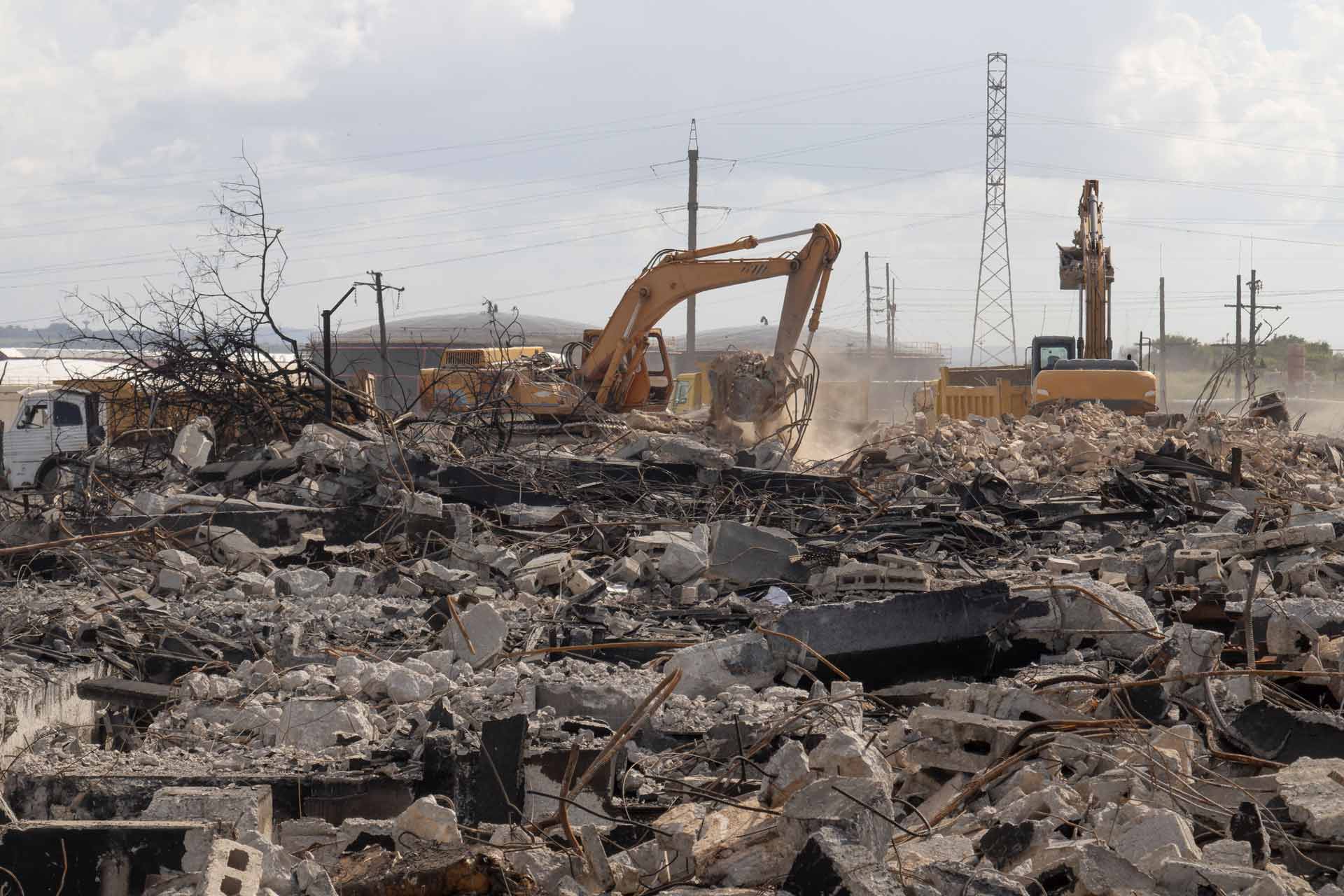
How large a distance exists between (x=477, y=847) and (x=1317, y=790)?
7.87 feet

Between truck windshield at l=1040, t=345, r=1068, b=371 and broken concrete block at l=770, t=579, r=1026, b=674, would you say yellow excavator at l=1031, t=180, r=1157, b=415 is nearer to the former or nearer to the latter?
truck windshield at l=1040, t=345, r=1068, b=371

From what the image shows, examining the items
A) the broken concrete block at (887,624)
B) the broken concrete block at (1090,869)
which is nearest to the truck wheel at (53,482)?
the broken concrete block at (887,624)

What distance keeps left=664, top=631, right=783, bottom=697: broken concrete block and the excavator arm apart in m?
10.3

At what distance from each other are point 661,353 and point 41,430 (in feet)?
27.7

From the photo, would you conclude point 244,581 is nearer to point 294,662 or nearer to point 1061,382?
point 294,662

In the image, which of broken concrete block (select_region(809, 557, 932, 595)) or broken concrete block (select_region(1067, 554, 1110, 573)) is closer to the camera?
broken concrete block (select_region(809, 557, 932, 595))

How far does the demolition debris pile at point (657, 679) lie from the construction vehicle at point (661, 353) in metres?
3.68

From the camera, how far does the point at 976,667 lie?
18.8 ft

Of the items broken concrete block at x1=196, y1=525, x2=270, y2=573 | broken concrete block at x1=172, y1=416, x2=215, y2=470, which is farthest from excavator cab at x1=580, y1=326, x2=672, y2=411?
broken concrete block at x1=196, y1=525, x2=270, y2=573

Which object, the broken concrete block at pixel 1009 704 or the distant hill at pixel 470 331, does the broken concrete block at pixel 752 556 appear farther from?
the distant hill at pixel 470 331

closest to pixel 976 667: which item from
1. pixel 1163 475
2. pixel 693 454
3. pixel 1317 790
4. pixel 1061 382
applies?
pixel 1317 790

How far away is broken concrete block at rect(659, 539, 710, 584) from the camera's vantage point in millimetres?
7727

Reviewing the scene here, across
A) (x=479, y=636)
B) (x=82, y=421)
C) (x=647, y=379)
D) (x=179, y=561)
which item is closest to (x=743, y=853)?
(x=479, y=636)

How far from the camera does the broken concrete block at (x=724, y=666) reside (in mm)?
5438
